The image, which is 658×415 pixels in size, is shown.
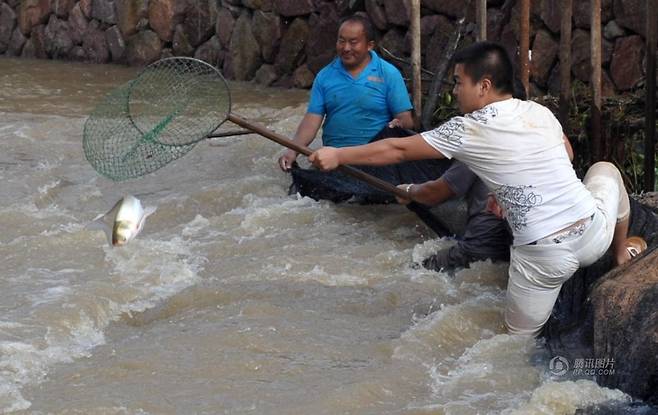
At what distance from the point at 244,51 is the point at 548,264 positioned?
8917 mm

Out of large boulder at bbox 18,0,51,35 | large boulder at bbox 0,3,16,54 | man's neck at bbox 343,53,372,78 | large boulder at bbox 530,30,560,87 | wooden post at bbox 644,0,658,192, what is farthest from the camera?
large boulder at bbox 0,3,16,54

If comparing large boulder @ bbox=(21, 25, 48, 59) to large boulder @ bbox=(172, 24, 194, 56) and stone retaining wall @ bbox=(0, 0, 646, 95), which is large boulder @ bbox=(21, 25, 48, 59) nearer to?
stone retaining wall @ bbox=(0, 0, 646, 95)

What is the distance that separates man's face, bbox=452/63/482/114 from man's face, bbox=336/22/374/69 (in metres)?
2.58

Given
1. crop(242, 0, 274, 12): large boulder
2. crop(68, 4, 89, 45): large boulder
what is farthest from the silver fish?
crop(68, 4, 89, 45): large boulder

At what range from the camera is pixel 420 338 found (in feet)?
18.1

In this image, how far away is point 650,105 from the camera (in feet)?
23.6

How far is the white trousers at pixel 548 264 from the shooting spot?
5.15m

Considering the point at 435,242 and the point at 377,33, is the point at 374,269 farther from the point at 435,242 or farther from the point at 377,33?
the point at 377,33

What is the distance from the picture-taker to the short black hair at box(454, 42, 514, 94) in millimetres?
5250

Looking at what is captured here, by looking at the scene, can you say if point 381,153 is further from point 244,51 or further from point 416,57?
point 244,51

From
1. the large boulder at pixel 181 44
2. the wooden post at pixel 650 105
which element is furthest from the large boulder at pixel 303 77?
the wooden post at pixel 650 105

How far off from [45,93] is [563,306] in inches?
351

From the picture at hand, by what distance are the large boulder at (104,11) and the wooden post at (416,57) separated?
7.98 meters

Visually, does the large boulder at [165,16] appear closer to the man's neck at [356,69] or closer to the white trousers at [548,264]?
the man's neck at [356,69]
